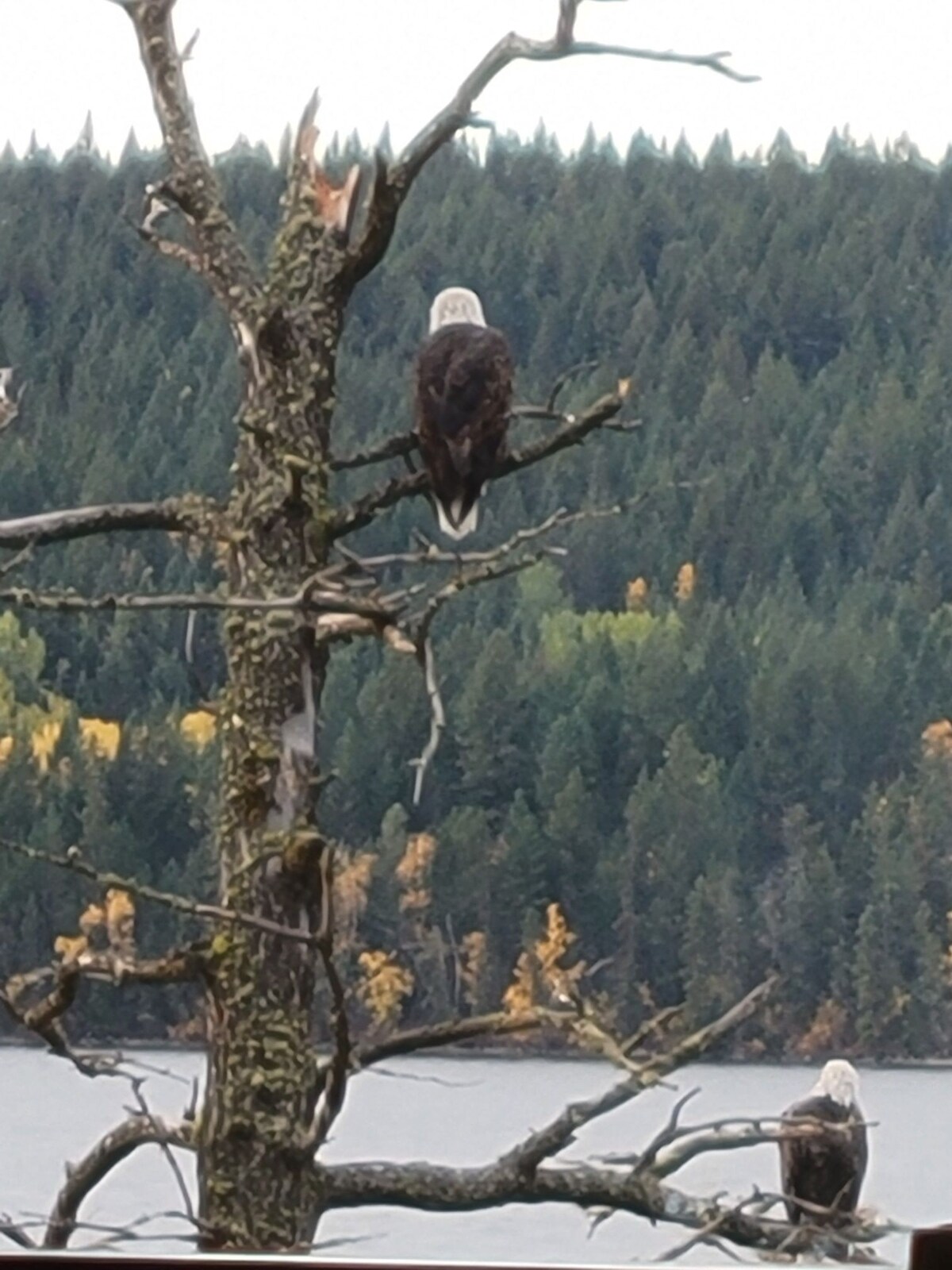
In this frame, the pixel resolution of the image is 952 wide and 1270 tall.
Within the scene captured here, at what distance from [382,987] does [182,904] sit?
0.68ft

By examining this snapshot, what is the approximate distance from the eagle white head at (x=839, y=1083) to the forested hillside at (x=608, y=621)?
0.9 inches

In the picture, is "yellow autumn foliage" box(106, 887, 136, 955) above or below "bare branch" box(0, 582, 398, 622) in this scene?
below

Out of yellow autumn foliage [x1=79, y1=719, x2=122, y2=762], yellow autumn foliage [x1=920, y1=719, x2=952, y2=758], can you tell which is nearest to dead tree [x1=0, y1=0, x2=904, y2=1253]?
yellow autumn foliage [x1=79, y1=719, x2=122, y2=762]

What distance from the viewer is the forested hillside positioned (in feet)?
6.88

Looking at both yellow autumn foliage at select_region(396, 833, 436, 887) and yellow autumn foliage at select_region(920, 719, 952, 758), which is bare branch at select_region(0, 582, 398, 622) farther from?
yellow autumn foliage at select_region(920, 719, 952, 758)

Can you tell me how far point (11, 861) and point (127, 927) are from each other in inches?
5.4

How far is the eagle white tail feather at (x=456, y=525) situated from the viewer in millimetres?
2113

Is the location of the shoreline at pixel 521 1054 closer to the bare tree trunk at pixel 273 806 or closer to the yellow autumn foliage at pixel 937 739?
the bare tree trunk at pixel 273 806

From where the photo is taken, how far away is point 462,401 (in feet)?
6.95

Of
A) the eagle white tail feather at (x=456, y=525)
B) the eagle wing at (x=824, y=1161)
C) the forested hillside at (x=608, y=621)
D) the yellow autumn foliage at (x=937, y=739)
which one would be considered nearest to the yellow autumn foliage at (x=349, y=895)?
the forested hillside at (x=608, y=621)

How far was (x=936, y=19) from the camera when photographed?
7.06ft

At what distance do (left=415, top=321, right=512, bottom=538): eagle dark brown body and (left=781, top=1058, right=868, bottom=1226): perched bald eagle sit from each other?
0.63 m

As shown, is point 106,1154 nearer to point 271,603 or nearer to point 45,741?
point 45,741

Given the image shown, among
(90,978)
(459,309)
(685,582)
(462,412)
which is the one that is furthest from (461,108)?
(90,978)
